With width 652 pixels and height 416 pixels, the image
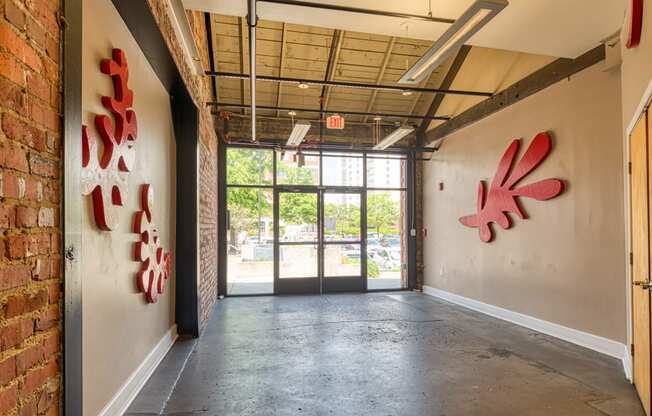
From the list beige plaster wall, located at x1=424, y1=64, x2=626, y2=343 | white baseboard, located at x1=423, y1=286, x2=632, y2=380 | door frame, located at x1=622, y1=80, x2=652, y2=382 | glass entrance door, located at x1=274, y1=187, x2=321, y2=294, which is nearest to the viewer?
door frame, located at x1=622, y1=80, x2=652, y2=382

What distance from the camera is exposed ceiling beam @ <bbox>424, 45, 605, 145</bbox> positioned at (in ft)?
14.9

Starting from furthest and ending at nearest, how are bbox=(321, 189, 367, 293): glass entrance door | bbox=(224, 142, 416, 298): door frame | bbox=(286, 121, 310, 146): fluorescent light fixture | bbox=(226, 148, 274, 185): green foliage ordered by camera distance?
bbox=(321, 189, 367, 293): glass entrance door, bbox=(226, 148, 274, 185): green foliage, bbox=(224, 142, 416, 298): door frame, bbox=(286, 121, 310, 146): fluorescent light fixture

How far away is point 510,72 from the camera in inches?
235

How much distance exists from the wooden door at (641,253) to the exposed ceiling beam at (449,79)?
164 inches

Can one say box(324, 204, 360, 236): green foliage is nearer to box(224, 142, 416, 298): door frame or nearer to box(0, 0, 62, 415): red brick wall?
box(224, 142, 416, 298): door frame

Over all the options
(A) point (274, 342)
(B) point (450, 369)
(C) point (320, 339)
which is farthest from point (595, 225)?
(A) point (274, 342)

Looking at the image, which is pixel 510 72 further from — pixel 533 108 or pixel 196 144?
pixel 196 144

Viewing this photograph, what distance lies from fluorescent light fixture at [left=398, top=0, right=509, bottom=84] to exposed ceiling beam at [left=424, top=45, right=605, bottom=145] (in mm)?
2118

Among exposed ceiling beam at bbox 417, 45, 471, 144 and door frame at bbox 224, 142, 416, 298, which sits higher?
exposed ceiling beam at bbox 417, 45, 471, 144

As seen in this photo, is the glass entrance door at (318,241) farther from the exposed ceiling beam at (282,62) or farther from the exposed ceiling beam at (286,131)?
the exposed ceiling beam at (282,62)

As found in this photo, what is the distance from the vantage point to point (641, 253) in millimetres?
3127

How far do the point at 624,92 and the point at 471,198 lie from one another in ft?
10.7

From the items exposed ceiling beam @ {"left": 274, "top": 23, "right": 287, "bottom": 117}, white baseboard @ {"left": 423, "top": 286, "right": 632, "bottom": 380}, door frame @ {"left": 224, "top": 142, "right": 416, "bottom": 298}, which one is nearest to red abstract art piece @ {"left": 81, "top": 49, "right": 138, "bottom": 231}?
exposed ceiling beam @ {"left": 274, "top": 23, "right": 287, "bottom": 117}

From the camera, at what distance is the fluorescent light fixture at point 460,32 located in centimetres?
280
